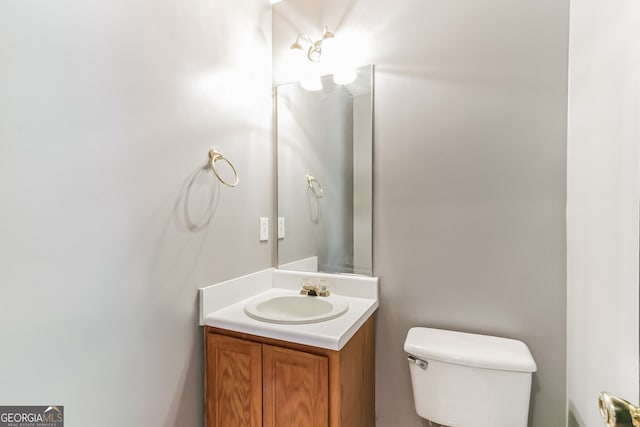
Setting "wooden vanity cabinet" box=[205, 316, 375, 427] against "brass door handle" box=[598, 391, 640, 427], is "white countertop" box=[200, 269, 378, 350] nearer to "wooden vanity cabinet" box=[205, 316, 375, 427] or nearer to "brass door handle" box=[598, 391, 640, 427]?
"wooden vanity cabinet" box=[205, 316, 375, 427]

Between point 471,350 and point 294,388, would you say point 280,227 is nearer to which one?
point 294,388

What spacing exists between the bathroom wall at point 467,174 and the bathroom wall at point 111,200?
0.75 metres

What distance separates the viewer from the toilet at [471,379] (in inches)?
42.8

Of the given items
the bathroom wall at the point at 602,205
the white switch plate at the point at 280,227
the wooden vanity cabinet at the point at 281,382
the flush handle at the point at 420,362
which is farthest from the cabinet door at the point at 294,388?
the bathroom wall at the point at 602,205

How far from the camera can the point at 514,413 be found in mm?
1090

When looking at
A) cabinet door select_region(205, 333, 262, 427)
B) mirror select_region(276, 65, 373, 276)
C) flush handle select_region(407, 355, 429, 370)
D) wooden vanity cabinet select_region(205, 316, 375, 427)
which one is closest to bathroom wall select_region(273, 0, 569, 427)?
mirror select_region(276, 65, 373, 276)

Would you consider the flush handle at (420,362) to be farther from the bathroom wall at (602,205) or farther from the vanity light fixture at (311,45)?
the vanity light fixture at (311,45)

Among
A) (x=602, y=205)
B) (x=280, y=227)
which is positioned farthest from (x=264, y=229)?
Result: (x=602, y=205)

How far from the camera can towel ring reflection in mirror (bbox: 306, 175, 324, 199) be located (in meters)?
1.68

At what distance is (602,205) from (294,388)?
1140 mm

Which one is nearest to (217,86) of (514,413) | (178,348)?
(178,348)

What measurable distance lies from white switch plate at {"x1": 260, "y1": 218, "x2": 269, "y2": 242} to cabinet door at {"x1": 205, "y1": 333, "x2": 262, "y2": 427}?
55cm

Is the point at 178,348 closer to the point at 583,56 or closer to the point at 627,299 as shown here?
the point at 627,299

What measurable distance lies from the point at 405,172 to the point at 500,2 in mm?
803
